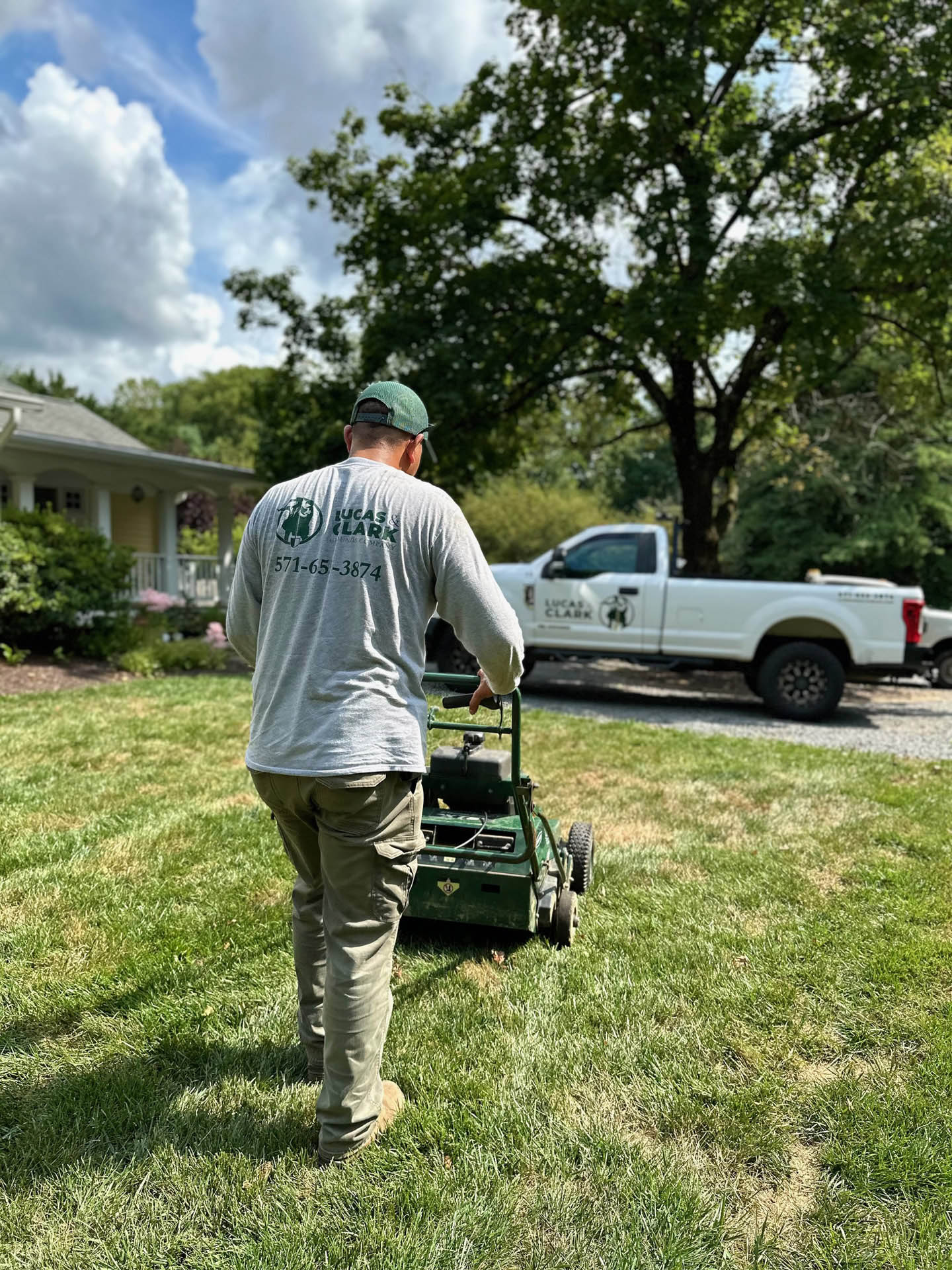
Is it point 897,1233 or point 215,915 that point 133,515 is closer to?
point 215,915

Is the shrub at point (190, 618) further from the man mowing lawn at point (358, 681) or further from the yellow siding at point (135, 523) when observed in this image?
the man mowing lawn at point (358, 681)

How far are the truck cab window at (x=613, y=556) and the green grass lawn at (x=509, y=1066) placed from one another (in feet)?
17.3

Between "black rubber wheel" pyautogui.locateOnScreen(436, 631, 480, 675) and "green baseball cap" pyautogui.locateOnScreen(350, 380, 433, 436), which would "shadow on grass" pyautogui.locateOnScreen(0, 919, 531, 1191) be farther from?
"black rubber wheel" pyautogui.locateOnScreen(436, 631, 480, 675)

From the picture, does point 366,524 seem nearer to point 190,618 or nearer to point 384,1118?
point 384,1118

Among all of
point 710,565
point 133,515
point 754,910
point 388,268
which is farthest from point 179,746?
point 133,515

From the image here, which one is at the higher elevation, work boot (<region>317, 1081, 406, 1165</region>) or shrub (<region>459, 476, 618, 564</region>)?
shrub (<region>459, 476, 618, 564</region>)

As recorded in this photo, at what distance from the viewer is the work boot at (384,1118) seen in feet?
7.59

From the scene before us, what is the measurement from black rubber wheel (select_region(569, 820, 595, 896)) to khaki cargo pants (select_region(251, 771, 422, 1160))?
1732mm

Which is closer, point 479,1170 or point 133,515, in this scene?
point 479,1170

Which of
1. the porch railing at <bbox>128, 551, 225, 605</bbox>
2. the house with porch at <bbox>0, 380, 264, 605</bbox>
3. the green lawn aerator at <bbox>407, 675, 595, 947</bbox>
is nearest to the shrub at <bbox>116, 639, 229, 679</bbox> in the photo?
the house with porch at <bbox>0, 380, 264, 605</bbox>

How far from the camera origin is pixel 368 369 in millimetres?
12352

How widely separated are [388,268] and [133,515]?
386 inches

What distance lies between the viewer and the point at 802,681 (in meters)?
9.32

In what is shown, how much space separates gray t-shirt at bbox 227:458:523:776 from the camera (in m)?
2.20
